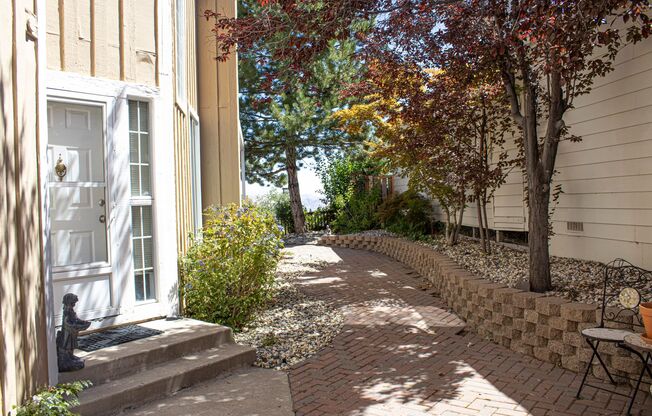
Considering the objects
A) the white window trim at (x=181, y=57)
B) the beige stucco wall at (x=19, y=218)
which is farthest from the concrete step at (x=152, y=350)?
the white window trim at (x=181, y=57)

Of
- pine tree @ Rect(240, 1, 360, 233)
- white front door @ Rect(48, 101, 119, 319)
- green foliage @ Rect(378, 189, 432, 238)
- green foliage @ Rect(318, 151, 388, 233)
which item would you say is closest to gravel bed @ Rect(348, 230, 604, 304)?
green foliage @ Rect(378, 189, 432, 238)

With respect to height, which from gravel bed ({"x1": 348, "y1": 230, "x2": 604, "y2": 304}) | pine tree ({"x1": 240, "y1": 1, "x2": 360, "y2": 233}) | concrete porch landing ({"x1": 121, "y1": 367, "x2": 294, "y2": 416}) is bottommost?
concrete porch landing ({"x1": 121, "y1": 367, "x2": 294, "y2": 416})

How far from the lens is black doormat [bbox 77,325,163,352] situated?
13.4ft

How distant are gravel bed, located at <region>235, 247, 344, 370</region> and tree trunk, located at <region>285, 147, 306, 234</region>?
31.4 ft

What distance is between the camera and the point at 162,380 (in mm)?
3766

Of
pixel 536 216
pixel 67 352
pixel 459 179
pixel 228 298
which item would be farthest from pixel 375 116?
pixel 67 352

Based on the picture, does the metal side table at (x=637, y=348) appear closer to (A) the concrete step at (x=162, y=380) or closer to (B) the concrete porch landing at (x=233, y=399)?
(B) the concrete porch landing at (x=233, y=399)

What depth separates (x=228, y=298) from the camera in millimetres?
5289

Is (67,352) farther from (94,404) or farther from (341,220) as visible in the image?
(341,220)

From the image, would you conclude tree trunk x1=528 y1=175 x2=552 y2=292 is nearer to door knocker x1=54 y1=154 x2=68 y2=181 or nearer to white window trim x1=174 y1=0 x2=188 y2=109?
white window trim x1=174 y1=0 x2=188 y2=109

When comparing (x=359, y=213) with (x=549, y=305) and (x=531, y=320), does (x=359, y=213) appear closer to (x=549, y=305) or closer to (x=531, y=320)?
(x=531, y=320)

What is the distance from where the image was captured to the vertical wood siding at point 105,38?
13.6ft

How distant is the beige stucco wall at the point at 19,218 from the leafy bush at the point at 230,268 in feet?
6.51

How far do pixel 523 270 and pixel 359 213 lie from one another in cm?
862
